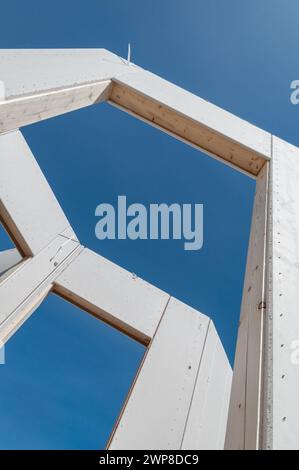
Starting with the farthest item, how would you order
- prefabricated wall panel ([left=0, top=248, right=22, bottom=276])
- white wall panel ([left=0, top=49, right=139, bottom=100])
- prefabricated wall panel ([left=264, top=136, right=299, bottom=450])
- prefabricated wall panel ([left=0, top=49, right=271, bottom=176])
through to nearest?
1. prefabricated wall panel ([left=0, top=248, right=22, bottom=276])
2. prefabricated wall panel ([left=0, top=49, right=271, bottom=176])
3. white wall panel ([left=0, top=49, right=139, bottom=100])
4. prefabricated wall panel ([left=264, top=136, right=299, bottom=450])

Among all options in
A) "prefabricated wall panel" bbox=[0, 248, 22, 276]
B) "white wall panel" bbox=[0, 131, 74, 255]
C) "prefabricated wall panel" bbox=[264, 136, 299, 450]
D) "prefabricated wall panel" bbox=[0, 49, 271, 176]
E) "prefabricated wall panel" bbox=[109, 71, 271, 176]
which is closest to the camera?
"prefabricated wall panel" bbox=[264, 136, 299, 450]

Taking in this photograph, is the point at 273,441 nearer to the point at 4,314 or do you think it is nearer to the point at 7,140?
the point at 4,314

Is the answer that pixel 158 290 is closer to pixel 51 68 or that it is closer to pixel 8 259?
pixel 8 259

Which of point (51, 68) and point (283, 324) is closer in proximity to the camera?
point (283, 324)

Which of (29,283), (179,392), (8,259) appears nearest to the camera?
(179,392)

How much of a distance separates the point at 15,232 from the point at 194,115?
1.77 meters

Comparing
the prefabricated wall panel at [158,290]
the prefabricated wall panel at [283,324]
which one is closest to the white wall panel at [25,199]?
the prefabricated wall panel at [158,290]

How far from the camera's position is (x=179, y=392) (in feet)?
8.12

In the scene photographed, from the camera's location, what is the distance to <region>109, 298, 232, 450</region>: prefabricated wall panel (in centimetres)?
218

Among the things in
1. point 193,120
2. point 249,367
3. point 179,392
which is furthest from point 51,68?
point 179,392

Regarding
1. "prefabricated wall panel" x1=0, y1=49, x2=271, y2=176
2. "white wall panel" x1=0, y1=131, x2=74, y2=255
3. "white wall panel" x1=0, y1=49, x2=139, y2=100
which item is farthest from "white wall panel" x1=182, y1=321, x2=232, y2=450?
"white wall panel" x1=0, y1=49, x2=139, y2=100

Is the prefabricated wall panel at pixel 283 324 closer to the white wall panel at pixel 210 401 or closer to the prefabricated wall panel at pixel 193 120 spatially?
the prefabricated wall panel at pixel 193 120

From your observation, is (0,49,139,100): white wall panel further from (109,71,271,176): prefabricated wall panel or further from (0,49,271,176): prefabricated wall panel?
(109,71,271,176): prefabricated wall panel

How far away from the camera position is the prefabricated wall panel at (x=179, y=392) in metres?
2.18
